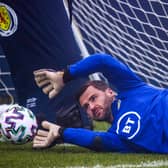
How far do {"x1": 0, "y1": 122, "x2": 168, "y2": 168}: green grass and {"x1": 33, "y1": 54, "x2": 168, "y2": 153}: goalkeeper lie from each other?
7cm

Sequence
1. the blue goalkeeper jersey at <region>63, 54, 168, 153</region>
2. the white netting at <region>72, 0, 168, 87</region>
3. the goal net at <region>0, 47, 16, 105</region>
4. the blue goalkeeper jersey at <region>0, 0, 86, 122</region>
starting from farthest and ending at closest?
the goal net at <region>0, 47, 16, 105</region> < the white netting at <region>72, 0, 168, 87</region> < the blue goalkeeper jersey at <region>0, 0, 86, 122</region> < the blue goalkeeper jersey at <region>63, 54, 168, 153</region>

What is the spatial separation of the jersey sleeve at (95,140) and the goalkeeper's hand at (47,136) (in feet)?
0.18

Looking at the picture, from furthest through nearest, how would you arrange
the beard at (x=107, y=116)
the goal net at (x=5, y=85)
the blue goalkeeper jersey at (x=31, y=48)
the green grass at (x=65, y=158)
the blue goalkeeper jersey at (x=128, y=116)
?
the goal net at (x=5, y=85) < the blue goalkeeper jersey at (x=31, y=48) < the beard at (x=107, y=116) < the blue goalkeeper jersey at (x=128, y=116) < the green grass at (x=65, y=158)

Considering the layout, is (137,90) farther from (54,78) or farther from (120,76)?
(54,78)

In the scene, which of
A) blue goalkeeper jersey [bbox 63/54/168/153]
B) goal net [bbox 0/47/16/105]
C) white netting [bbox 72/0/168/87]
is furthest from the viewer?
goal net [bbox 0/47/16/105]

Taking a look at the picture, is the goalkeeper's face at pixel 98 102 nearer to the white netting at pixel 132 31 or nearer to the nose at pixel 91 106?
the nose at pixel 91 106

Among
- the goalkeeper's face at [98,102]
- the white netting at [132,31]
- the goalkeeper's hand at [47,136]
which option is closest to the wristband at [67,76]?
the goalkeeper's face at [98,102]

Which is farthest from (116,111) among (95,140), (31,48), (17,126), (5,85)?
(5,85)

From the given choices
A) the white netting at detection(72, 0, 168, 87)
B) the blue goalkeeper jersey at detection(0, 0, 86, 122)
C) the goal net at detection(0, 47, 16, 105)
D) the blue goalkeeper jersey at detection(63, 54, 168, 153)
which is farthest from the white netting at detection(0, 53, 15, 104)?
the blue goalkeeper jersey at detection(63, 54, 168, 153)

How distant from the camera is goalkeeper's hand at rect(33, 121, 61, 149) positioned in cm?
346

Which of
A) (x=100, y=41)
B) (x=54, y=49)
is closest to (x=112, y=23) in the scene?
(x=100, y=41)

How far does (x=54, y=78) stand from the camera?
3.49m

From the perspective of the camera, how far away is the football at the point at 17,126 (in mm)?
3557

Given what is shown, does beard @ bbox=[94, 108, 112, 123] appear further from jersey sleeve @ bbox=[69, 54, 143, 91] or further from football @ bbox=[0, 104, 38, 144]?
football @ bbox=[0, 104, 38, 144]
